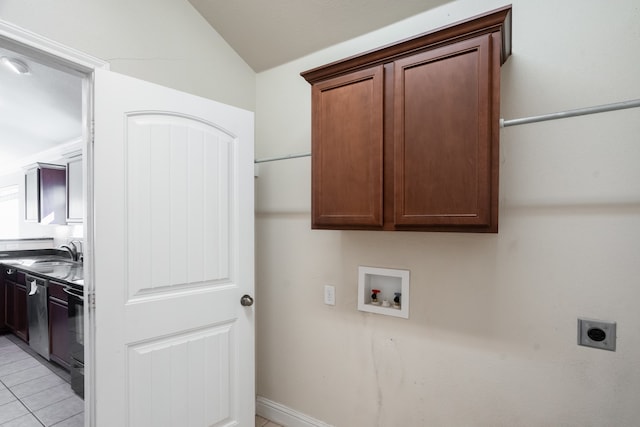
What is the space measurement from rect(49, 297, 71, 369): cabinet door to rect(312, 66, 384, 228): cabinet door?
2.70 metres

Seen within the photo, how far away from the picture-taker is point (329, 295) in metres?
1.83

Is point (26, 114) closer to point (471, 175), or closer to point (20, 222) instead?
point (20, 222)

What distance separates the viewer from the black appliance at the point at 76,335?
7.88 ft

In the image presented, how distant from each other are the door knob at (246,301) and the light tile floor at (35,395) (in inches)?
37.5

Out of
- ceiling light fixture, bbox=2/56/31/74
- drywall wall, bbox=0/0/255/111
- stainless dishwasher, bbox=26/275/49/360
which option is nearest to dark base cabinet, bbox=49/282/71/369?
stainless dishwasher, bbox=26/275/49/360

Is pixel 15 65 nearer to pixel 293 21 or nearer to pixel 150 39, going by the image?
pixel 150 39

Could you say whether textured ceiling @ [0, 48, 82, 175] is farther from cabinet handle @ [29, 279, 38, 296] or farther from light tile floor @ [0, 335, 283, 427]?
light tile floor @ [0, 335, 283, 427]

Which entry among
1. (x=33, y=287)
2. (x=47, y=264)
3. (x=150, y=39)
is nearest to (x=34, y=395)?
(x=33, y=287)

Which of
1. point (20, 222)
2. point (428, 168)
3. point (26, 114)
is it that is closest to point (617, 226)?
point (428, 168)

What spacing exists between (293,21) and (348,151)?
0.96 metres

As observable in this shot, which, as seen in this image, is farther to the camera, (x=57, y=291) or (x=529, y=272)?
(x=57, y=291)

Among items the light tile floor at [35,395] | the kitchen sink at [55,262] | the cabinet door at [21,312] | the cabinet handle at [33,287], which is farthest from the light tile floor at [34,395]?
the kitchen sink at [55,262]

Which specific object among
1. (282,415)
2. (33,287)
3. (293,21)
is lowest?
(282,415)

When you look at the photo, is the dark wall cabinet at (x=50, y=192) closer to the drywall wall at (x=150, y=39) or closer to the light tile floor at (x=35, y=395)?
the light tile floor at (x=35, y=395)
